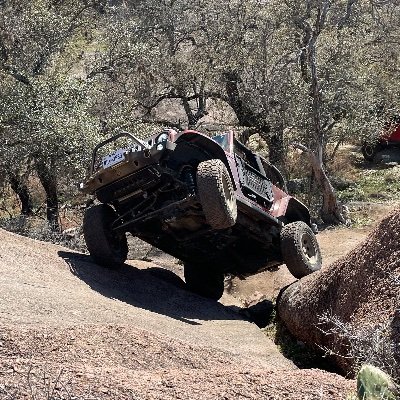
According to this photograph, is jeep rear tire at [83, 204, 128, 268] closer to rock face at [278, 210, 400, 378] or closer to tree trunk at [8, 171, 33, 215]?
rock face at [278, 210, 400, 378]

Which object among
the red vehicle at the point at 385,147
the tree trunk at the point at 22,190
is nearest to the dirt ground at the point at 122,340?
the tree trunk at the point at 22,190

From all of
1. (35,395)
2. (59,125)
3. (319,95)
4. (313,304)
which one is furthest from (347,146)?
(35,395)

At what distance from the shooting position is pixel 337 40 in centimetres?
1781

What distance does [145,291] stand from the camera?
978 centimetres

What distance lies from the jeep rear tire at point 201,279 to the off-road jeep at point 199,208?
2 centimetres

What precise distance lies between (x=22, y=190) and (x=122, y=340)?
11560 millimetres

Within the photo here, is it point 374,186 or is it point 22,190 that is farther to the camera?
point 374,186

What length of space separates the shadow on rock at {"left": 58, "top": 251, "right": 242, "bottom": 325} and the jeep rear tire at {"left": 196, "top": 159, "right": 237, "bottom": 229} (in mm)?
1428

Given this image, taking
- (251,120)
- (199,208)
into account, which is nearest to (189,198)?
(199,208)

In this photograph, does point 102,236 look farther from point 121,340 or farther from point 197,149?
point 121,340

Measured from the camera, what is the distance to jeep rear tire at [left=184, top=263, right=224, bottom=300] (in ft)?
37.5

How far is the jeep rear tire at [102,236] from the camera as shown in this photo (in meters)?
9.39

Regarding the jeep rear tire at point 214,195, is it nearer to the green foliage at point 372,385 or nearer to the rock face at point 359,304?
the rock face at point 359,304

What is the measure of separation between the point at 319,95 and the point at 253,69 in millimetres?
2551
